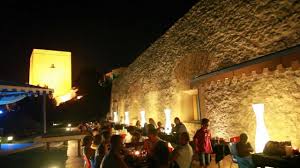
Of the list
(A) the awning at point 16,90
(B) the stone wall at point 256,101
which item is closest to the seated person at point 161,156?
(B) the stone wall at point 256,101

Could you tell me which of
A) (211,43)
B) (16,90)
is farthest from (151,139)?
(211,43)

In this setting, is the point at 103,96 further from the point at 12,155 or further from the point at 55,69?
the point at 12,155

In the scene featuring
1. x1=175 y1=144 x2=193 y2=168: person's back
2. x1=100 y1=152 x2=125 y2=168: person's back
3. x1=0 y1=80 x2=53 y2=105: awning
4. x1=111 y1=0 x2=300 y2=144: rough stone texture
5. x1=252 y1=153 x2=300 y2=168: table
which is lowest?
x1=252 y1=153 x2=300 y2=168: table

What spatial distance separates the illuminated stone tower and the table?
71.3 feet

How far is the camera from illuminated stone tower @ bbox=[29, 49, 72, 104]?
24.4 meters

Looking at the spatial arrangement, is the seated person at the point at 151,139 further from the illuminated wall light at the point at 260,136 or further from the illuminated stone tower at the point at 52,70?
the illuminated stone tower at the point at 52,70

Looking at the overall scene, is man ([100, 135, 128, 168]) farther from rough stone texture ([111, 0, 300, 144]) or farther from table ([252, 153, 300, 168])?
rough stone texture ([111, 0, 300, 144])

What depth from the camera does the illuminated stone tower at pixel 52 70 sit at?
962 inches

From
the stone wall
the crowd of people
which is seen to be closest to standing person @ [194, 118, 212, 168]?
the crowd of people

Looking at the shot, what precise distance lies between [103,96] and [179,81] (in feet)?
74.3

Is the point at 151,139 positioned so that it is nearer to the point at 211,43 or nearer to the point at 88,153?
the point at 88,153

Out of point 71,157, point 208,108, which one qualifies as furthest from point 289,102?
point 71,157

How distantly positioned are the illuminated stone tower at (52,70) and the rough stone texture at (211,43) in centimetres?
1232

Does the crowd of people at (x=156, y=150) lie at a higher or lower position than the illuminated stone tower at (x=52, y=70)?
lower
